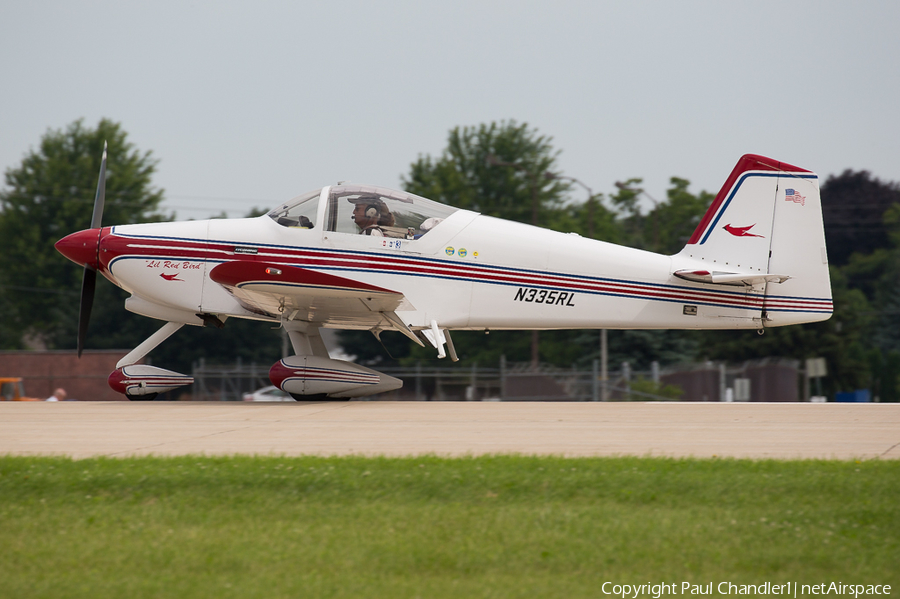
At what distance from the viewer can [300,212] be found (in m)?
10.7

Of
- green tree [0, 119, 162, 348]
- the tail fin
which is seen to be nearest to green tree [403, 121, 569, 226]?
green tree [0, 119, 162, 348]

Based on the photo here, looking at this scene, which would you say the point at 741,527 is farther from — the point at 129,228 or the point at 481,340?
the point at 481,340

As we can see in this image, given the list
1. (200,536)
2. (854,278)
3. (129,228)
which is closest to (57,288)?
(129,228)

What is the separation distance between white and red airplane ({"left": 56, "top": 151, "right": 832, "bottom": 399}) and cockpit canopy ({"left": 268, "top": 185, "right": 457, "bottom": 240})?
0.02 meters

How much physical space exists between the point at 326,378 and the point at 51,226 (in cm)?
4736

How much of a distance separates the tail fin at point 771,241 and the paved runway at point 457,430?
143 cm

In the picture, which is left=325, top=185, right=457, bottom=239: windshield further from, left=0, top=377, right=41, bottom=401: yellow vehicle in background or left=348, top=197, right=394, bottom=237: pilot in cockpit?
left=0, top=377, right=41, bottom=401: yellow vehicle in background

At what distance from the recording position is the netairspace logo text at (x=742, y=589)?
386cm

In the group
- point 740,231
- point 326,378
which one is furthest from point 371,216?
point 740,231

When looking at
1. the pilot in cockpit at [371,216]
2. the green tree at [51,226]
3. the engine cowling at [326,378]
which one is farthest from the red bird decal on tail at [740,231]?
the green tree at [51,226]

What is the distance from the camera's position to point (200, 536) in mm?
4469

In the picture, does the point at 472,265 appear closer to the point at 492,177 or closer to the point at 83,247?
the point at 83,247

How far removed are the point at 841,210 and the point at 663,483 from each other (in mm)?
→ 72089

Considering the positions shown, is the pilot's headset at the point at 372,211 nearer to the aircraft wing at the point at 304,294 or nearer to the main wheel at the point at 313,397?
the aircraft wing at the point at 304,294
